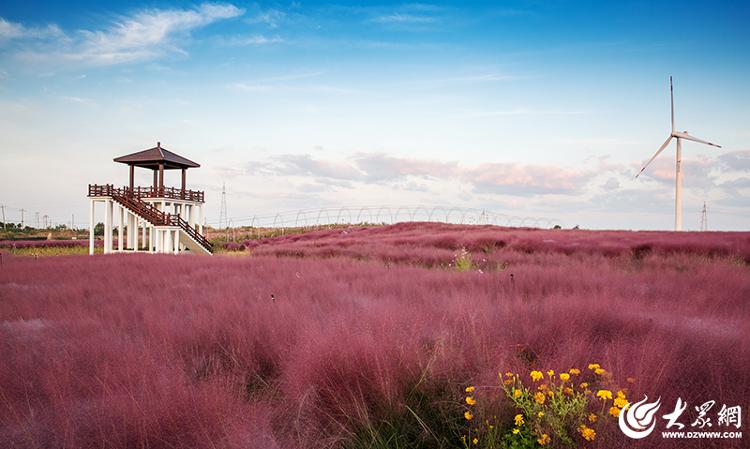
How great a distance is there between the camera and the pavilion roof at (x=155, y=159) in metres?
29.4

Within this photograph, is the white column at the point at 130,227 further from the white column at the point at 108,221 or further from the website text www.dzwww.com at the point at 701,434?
the website text www.dzwww.com at the point at 701,434

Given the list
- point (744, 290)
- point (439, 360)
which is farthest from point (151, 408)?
point (744, 290)

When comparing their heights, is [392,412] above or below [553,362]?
below

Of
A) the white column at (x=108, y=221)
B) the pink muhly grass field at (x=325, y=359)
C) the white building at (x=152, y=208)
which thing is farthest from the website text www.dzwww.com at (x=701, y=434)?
the white column at (x=108, y=221)

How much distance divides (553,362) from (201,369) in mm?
3672

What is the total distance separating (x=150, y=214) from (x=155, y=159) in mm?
3819

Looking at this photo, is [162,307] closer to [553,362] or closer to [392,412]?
[392,412]

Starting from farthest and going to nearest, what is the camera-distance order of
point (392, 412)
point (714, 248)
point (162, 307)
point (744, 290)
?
point (714, 248) < point (744, 290) < point (162, 307) < point (392, 412)

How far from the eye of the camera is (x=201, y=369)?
4832 mm

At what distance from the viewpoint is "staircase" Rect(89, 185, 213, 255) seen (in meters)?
28.0

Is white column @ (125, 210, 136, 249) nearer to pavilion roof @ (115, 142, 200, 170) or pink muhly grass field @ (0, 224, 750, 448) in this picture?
pavilion roof @ (115, 142, 200, 170)

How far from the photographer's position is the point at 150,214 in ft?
92.8

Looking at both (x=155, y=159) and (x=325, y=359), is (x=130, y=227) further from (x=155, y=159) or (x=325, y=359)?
(x=325, y=359)

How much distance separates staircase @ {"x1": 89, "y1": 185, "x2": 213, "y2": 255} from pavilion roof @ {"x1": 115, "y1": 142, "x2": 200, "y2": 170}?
7.22 feet
